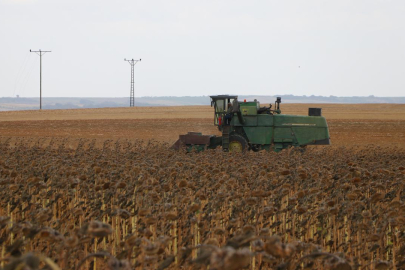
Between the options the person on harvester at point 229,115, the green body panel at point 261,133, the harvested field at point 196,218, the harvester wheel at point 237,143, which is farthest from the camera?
the green body panel at point 261,133

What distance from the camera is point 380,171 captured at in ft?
36.3

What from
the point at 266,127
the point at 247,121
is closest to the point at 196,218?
the point at 247,121

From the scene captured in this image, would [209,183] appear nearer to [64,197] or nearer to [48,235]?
[64,197]

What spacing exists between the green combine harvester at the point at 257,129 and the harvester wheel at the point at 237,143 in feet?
0.66

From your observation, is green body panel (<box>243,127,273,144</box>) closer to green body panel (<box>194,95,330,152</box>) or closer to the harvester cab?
green body panel (<box>194,95,330,152</box>)

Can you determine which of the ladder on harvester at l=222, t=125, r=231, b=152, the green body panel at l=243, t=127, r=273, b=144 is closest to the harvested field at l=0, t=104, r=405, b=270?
the ladder on harvester at l=222, t=125, r=231, b=152

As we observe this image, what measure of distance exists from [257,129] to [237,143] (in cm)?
106

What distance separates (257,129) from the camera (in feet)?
68.3

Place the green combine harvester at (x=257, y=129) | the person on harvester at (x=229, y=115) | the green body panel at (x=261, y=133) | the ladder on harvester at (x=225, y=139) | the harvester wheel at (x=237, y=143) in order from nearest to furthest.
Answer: the harvester wheel at (x=237, y=143)
the ladder on harvester at (x=225, y=139)
the person on harvester at (x=229, y=115)
the green combine harvester at (x=257, y=129)
the green body panel at (x=261, y=133)

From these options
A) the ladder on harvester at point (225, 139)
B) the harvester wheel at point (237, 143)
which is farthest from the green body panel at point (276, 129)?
the harvester wheel at point (237, 143)

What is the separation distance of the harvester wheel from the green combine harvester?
0.66 feet

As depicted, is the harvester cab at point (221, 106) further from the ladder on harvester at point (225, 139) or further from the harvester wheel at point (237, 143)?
the harvester wheel at point (237, 143)

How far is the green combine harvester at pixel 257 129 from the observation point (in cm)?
2067

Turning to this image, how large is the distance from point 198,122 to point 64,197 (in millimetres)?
35500
